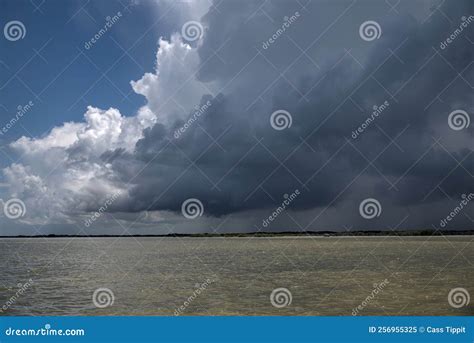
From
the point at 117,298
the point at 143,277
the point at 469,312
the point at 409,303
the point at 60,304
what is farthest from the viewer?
the point at 143,277

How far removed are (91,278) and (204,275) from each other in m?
10.6

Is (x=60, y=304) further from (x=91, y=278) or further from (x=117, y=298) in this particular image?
(x=91, y=278)

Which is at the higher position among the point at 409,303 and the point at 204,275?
the point at 204,275

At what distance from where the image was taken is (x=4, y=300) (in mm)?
29828

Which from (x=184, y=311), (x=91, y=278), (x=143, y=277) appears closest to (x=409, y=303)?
(x=184, y=311)

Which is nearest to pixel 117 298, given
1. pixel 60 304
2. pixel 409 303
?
pixel 60 304

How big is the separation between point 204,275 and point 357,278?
1393 centimetres

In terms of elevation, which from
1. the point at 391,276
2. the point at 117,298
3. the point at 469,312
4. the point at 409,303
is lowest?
the point at 469,312

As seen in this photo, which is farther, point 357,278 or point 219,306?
point 357,278

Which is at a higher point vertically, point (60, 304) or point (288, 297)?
point (60, 304)

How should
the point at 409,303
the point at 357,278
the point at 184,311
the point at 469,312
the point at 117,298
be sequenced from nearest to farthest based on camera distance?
the point at 469,312 < the point at 184,311 < the point at 409,303 < the point at 117,298 < the point at 357,278

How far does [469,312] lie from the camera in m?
22.5

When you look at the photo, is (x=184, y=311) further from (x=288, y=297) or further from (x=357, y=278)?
(x=357, y=278)

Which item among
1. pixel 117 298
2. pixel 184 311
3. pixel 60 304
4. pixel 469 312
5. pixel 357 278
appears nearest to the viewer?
pixel 469 312
